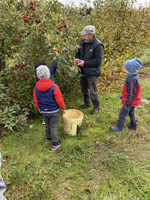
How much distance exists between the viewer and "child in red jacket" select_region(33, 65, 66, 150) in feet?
7.38

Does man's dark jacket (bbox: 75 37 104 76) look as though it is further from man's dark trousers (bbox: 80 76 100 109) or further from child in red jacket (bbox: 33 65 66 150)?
child in red jacket (bbox: 33 65 66 150)

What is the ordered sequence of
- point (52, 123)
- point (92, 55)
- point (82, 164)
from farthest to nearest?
point (92, 55) → point (52, 123) → point (82, 164)

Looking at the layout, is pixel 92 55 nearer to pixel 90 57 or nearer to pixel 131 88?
pixel 90 57

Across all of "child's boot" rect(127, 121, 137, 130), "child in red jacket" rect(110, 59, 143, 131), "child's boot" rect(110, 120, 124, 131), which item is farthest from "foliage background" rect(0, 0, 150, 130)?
"child's boot" rect(127, 121, 137, 130)

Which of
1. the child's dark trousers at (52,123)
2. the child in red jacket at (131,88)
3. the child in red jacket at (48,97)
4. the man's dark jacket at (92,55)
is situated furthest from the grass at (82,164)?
the man's dark jacket at (92,55)

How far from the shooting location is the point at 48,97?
7.73 ft

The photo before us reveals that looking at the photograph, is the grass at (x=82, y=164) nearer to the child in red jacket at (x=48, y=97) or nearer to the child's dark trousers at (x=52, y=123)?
the child's dark trousers at (x=52, y=123)

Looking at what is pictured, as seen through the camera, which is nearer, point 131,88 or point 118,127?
point 131,88

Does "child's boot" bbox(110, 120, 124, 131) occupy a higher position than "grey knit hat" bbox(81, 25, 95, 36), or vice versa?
"grey knit hat" bbox(81, 25, 95, 36)

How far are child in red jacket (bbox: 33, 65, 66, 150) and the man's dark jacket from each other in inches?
43.6

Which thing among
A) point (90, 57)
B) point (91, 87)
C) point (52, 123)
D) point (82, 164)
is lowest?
point (82, 164)

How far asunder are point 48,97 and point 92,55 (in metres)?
1.41

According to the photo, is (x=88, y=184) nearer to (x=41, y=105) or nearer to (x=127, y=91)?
(x=41, y=105)

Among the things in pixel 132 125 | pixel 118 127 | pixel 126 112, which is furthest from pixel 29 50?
pixel 132 125
